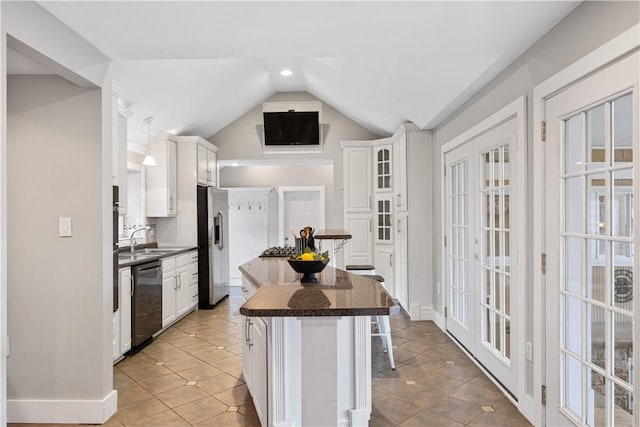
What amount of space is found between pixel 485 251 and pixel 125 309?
3172 millimetres

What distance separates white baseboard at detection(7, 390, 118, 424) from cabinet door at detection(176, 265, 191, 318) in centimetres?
244

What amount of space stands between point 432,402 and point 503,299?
2.95 feet

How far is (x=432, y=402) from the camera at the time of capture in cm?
279

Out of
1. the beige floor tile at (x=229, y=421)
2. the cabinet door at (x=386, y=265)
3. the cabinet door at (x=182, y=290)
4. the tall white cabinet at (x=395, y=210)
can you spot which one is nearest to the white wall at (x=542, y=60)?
the tall white cabinet at (x=395, y=210)

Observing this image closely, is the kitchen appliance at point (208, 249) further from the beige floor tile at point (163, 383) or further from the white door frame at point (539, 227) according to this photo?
the white door frame at point (539, 227)

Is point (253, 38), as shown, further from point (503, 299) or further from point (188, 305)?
point (188, 305)

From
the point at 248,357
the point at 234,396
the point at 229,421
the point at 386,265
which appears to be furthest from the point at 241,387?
the point at 386,265

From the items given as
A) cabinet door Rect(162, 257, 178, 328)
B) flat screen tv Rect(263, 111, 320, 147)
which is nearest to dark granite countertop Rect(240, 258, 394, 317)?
cabinet door Rect(162, 257, 178, 328)

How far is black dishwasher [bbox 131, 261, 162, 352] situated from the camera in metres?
3.85

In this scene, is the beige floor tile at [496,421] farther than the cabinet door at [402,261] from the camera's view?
No

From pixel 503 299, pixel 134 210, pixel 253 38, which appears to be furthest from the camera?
pixel 134 210

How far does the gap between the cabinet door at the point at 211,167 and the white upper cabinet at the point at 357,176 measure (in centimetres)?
210

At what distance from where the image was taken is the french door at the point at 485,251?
2.91 m

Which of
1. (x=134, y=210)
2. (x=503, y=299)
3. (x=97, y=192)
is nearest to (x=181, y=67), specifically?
(x=134, y=210)
